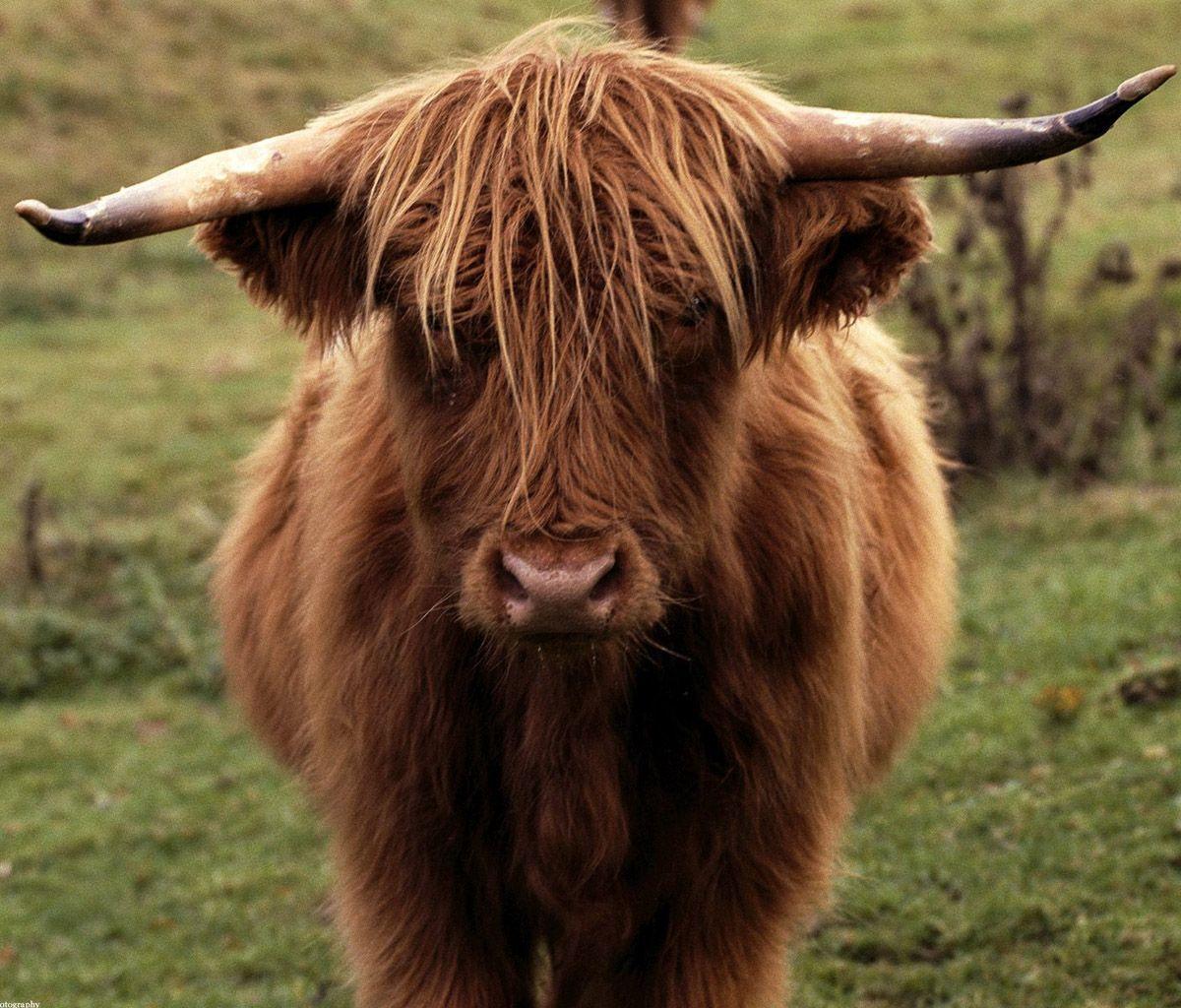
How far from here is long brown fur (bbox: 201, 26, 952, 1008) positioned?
279 centimetres

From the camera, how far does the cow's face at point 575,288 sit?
8.93 ft

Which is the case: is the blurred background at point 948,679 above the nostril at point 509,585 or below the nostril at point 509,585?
below

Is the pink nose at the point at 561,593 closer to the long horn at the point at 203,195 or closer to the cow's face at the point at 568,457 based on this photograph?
the cow's face at the point at 568,457

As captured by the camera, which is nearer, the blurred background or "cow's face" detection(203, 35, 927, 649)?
"cow's face" detection(203, 35, 927, 649)

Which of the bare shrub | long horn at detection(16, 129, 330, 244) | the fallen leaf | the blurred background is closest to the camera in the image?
long horn at detection(16, 129, 330, 244)

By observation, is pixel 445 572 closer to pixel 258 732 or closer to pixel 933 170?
pixel 933 170

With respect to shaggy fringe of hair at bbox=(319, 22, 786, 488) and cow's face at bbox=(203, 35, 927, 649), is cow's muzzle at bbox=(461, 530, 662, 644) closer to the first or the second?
cow's face at bbox=(203, 35, 927, 649)

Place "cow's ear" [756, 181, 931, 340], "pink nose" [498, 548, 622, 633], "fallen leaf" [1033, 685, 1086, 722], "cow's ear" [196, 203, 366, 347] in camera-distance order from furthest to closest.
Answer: "fallen leaf" [1033, 685, 1086, 722]
"cow's ear" [196, 203, 366, 347]
"cow's ear" [756, 181, 931, 340]
"pink nose" [498, 548, 622, 633]

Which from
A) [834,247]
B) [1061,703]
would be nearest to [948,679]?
[1061,703]

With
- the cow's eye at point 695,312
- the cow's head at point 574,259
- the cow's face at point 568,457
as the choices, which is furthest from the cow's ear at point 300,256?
the cow's eye at point 695,312

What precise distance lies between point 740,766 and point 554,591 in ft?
2.82

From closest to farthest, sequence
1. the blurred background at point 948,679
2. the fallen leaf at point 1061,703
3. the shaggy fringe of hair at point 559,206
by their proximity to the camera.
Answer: the shaggy fringe of hair at point 559,206, the blurred background at point 948,679, the fallen leaf at point 1061,703

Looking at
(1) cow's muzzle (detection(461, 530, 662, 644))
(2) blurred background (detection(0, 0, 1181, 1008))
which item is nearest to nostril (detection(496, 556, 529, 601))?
(1) cow's muzzle (detection(461, 530, 662, 644))

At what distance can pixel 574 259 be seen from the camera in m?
2.76
